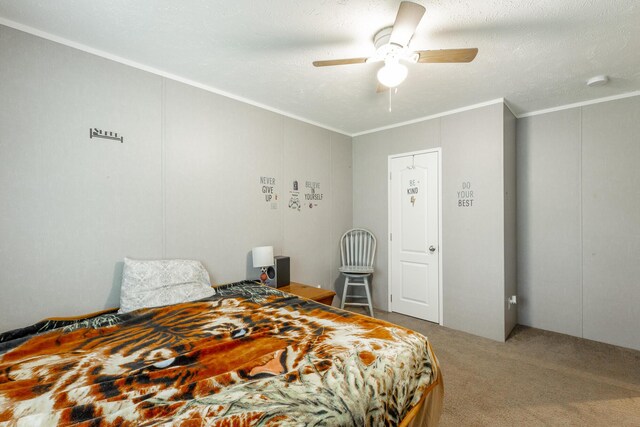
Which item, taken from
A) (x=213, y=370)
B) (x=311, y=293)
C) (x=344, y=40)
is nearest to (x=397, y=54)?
(x=344, y=40)

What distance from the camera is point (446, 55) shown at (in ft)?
5.76

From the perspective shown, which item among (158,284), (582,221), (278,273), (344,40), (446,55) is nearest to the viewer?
(446,55)

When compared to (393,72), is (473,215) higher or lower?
lower

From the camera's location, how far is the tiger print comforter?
933 mm

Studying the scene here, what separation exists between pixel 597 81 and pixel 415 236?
2253 millimetres

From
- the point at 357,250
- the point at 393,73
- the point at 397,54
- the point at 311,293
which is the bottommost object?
the point at 311,293

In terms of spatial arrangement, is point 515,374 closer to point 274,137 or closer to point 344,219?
point 344,219

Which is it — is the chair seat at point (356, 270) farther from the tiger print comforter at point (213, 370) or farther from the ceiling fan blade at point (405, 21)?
the ceiling fan blade at point (405, 21)

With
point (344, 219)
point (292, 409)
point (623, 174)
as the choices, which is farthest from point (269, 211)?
point (623, 174)

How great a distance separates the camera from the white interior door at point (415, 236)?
3.52 m

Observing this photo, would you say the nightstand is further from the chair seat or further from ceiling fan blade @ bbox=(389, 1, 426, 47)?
ceiling fan blade @ bbox=(389, 1, 426, 47)

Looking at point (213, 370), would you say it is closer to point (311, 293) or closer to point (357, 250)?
point (311, 293)

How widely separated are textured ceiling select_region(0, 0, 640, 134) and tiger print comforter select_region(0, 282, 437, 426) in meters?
1.88

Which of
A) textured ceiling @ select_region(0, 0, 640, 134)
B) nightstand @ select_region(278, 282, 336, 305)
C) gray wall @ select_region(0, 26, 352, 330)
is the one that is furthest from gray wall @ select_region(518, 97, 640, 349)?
gray wall @ select_region(0, 26, 352, 330)
